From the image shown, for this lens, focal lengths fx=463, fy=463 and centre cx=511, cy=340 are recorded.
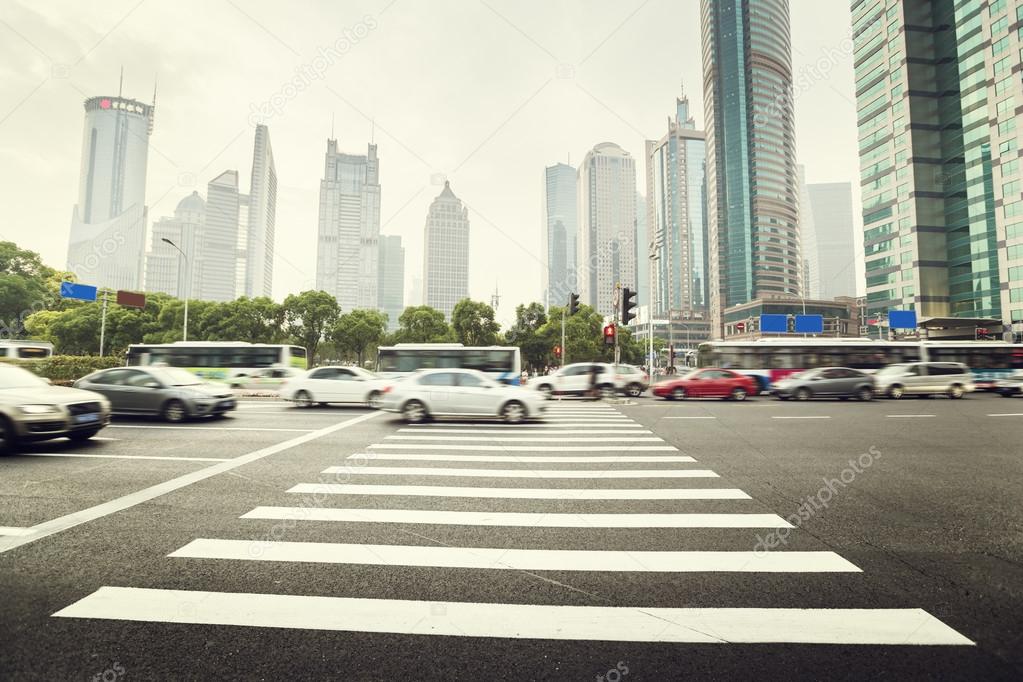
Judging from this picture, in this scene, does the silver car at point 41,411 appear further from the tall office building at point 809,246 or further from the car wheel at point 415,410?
the tall office building at point 809,246

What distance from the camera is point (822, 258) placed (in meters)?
163

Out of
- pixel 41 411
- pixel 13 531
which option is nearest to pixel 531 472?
pixel 13 531

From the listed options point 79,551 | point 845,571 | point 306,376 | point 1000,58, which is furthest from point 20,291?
point 1000,58

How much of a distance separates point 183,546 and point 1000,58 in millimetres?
80764

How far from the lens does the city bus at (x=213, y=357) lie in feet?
79.5

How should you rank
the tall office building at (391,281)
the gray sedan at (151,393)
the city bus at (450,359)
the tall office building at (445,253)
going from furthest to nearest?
the tall office building at (391,281) → the tall office building at (445,253) → the city bus at (450,359) → the gray sedan at (151,393)

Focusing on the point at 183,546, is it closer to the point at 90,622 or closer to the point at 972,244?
the point at 90,622

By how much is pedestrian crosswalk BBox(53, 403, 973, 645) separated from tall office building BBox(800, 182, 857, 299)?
7276 inches

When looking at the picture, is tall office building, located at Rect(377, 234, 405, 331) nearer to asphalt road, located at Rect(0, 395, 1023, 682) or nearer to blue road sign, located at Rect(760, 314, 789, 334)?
blue road sign, located at Rect(760, 314, 789, 334)

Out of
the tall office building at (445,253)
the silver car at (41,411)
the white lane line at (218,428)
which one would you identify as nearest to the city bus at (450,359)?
the white lane line at (218,428)

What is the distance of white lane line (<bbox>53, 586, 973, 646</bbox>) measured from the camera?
8.16 ft

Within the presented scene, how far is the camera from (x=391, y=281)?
193125 mm

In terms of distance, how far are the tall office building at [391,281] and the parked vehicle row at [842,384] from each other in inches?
6686

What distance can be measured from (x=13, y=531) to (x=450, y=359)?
18.7 meters
